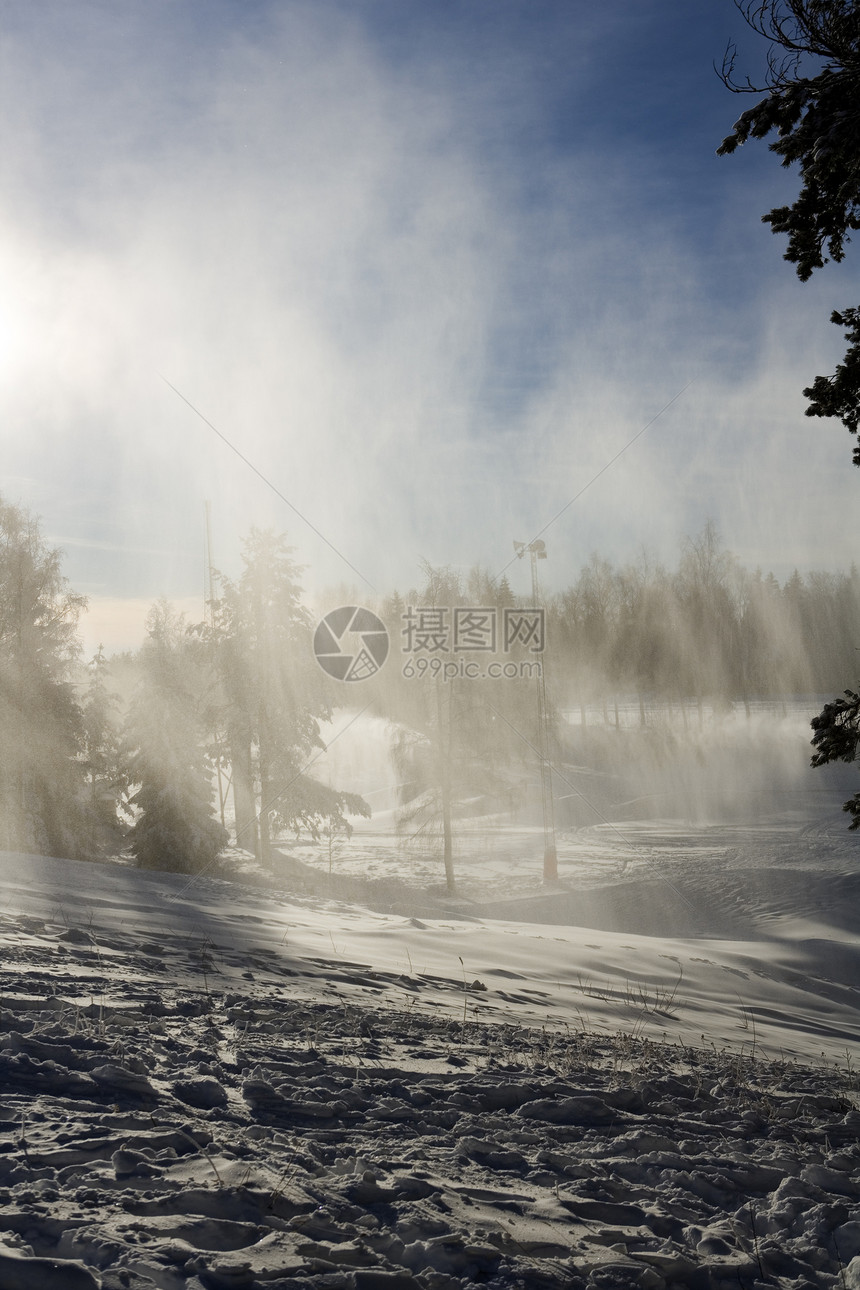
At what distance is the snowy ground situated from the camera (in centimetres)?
219

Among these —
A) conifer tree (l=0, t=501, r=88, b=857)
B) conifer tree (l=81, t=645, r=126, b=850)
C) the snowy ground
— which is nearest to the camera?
the snowy ground

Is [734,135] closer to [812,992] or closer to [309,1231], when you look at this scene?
[309,1231]

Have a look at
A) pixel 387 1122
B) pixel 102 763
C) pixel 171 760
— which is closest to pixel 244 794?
pixel 171 760

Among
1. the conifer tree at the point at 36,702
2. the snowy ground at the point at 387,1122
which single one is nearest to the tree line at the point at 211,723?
the conifer tree at the point at 36,702

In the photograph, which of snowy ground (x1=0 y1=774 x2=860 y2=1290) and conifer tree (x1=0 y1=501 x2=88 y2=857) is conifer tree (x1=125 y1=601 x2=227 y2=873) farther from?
snowy ground (x1=0 y1=774 x2=860 y2=1290)

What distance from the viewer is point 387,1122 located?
314cm

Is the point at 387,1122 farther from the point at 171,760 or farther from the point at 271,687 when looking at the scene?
the point at 171,760

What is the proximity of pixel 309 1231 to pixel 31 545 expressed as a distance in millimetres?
25167

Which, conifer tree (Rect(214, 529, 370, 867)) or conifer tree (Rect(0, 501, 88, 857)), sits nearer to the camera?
conifer tree (Rect(0, 501, 88, 857))

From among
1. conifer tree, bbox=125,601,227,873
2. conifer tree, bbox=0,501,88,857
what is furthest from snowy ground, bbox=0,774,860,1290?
conifer tree, bbox=125,601,227,873

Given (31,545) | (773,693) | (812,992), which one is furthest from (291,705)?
(773,693)

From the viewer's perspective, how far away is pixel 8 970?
4.71 m

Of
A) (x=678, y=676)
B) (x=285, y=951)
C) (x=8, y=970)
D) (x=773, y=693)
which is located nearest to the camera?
(x=8, y=970)

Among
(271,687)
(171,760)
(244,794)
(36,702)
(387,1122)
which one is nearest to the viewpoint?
(387,1122)
